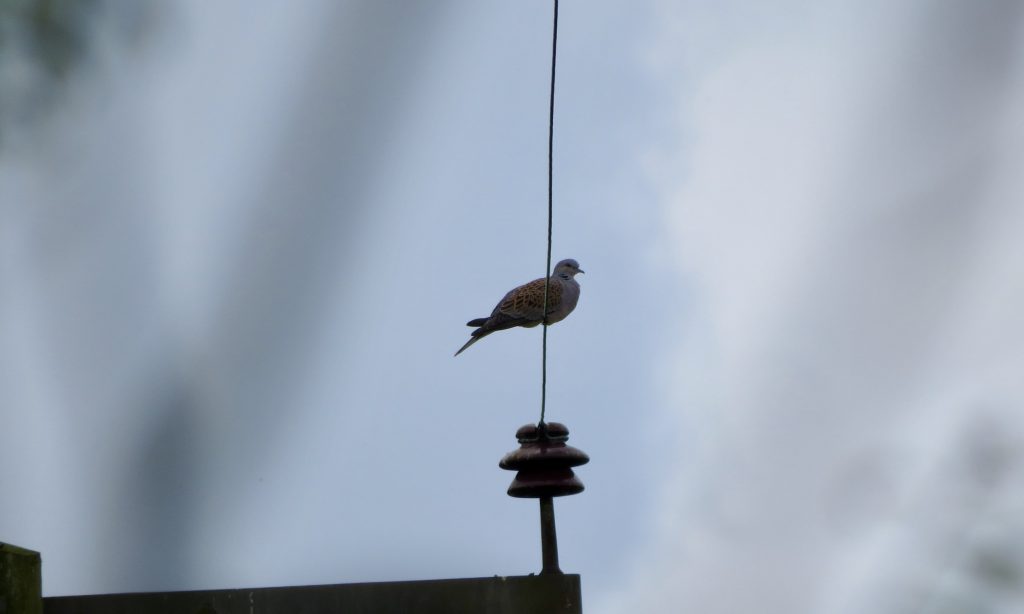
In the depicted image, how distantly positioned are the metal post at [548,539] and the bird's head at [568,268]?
5.66 metres

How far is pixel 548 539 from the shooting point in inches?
263

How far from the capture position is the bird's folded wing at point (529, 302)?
11570 mm

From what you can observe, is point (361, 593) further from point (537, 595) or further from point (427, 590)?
point (537, 595)

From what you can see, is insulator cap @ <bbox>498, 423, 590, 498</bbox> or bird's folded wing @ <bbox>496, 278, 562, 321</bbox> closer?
insulator cap @ <bbox>498, 423, 590, 498</bbox>

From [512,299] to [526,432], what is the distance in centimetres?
472

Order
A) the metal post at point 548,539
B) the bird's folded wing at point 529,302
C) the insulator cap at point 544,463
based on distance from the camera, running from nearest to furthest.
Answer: the metal post at point 548,539 < the insulator cap at point 544,463 < the bird's folded wing at point 529,302

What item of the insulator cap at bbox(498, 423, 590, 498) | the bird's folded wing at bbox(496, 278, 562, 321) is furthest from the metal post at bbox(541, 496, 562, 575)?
the bird's folded wing at bbox(496, 278, 562, 321)

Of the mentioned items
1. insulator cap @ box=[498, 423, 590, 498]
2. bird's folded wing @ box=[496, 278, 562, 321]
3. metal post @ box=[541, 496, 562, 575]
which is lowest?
metal post @ box=[541, 496, 562, 575]

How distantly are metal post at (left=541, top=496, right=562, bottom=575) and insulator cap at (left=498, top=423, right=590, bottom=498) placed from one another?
6cm

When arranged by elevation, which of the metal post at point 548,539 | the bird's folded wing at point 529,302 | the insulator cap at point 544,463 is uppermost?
the bird's folded wing at point 529,302

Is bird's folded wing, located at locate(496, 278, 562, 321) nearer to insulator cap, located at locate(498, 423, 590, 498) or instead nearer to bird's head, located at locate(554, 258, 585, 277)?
bird's head, located at locate(554, 258, 585, 277)

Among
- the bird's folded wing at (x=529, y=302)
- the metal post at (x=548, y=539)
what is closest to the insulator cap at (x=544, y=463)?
the metal post at (x=548, y=539)

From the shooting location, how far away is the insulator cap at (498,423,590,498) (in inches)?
268

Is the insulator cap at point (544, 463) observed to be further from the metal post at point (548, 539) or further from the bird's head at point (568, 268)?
the bird's head at point (568, 268)
